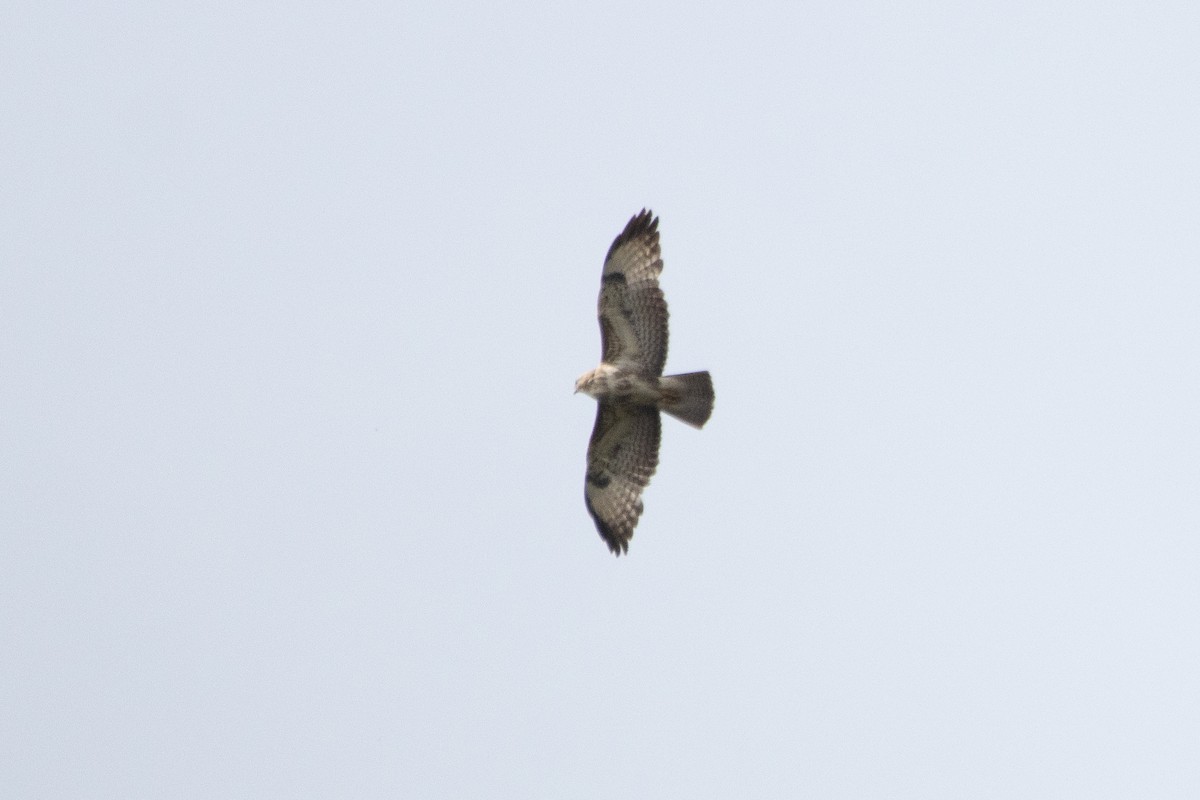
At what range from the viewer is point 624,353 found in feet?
58.2

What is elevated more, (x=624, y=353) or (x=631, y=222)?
(x=631, y=222)

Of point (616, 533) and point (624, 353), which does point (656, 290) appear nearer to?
point (624, 353)

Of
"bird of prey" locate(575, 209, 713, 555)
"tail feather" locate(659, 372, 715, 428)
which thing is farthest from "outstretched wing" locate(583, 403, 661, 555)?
"tail feather" locate(659, 372, 715, 428)

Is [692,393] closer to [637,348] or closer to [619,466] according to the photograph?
[637,348]

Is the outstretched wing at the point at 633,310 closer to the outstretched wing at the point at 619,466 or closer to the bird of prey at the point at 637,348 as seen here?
the bird of prey at the point at 637,348

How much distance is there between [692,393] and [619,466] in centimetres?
124

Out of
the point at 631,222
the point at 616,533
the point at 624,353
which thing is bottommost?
the point at 616,533

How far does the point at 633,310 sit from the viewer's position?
1769 centimetres

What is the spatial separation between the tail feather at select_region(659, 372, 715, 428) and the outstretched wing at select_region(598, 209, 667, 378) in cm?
17

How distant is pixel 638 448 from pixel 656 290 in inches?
59.7

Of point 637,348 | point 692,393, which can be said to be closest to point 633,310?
point 637,348

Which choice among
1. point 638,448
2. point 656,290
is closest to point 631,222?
point 656,290

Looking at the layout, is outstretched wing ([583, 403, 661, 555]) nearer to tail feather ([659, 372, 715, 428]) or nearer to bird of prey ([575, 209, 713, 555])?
bird of prey ([575, 209, 713, 555])

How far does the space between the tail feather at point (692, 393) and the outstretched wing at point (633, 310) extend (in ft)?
0.56
